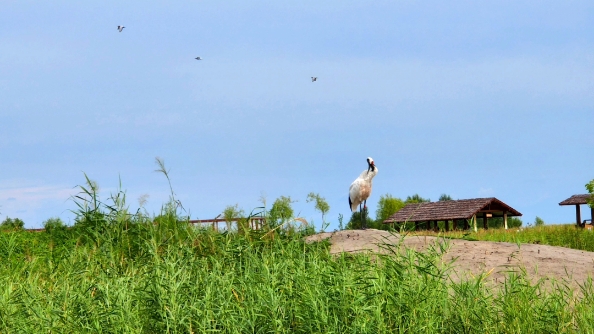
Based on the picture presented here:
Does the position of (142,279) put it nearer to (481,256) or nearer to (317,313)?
(317,313)

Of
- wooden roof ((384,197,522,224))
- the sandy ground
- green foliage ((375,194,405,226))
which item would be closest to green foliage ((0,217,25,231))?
the sandy ground

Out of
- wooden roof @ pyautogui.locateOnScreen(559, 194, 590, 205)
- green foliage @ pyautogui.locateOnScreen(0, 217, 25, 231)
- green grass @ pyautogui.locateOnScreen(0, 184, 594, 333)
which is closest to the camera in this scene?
green grass @ pyautogui.locateOnScreen(0, 184, 594, 333)

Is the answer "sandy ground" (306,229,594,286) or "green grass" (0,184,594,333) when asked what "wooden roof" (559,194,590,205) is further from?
"green grass" (0,184,594,333)

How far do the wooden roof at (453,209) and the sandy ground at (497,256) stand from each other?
1097 inches

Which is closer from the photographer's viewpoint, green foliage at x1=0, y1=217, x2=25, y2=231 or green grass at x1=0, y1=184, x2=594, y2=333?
green grass at x1=0, y1=184, x2=594, y2=333

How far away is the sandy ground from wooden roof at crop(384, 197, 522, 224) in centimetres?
2787

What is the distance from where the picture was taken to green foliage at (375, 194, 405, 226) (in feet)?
168

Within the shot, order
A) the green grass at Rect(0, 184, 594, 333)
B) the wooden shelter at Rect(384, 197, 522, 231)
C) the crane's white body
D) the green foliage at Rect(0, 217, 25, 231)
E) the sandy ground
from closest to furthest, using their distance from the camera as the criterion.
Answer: the green grass at Rect(0, 184, 594, 333), the sandy ground, the green foliage at Rect(0, 217, 25, 231), the crane's white body, the wooden shelter at Rect(384, 197, 522, 231)

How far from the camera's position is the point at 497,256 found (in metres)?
8.84

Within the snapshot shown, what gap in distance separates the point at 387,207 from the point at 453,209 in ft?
39.9

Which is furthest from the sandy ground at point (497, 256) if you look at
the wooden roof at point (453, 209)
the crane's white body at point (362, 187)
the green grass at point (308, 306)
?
the wooden roof at point (453, 209)

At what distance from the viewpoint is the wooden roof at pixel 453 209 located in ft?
126

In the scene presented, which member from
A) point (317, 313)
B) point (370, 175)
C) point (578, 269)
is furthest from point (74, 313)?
point (370, 175)

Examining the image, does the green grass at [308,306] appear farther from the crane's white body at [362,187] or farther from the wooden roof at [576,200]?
the wooden roof at [576,200]
